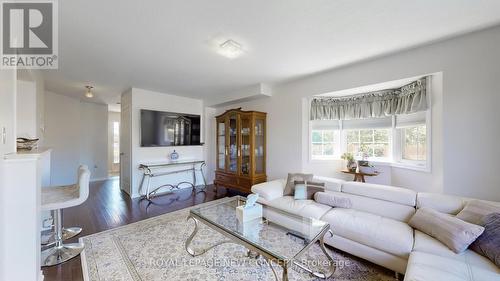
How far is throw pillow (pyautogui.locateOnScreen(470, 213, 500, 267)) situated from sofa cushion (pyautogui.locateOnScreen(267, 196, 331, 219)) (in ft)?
3.91

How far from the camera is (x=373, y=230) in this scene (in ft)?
6.04

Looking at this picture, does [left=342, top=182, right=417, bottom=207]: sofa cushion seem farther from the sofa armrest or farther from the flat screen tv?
the flat screen tv

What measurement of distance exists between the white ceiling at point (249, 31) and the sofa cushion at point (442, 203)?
5.47 ft

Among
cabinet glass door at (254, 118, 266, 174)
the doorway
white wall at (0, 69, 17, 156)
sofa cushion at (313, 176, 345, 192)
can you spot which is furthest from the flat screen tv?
the doorway

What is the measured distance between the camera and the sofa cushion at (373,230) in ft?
5.51

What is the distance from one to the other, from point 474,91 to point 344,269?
7.33 ft

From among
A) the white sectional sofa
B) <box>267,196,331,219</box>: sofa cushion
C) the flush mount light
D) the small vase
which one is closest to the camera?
the white sectional sofa

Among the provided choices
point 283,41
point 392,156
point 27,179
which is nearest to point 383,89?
point 392,156

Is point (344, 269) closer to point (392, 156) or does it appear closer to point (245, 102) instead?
point (392, 156)

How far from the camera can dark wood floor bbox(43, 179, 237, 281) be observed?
6.13 ft

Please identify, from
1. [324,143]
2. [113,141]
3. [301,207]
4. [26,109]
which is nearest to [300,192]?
[301,207]

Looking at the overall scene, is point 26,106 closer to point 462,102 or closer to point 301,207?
point 301,207

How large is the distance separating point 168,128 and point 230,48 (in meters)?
2.89

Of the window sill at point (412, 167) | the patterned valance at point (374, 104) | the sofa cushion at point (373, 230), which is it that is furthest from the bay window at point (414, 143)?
the sofa cushion at point (373, 230)
